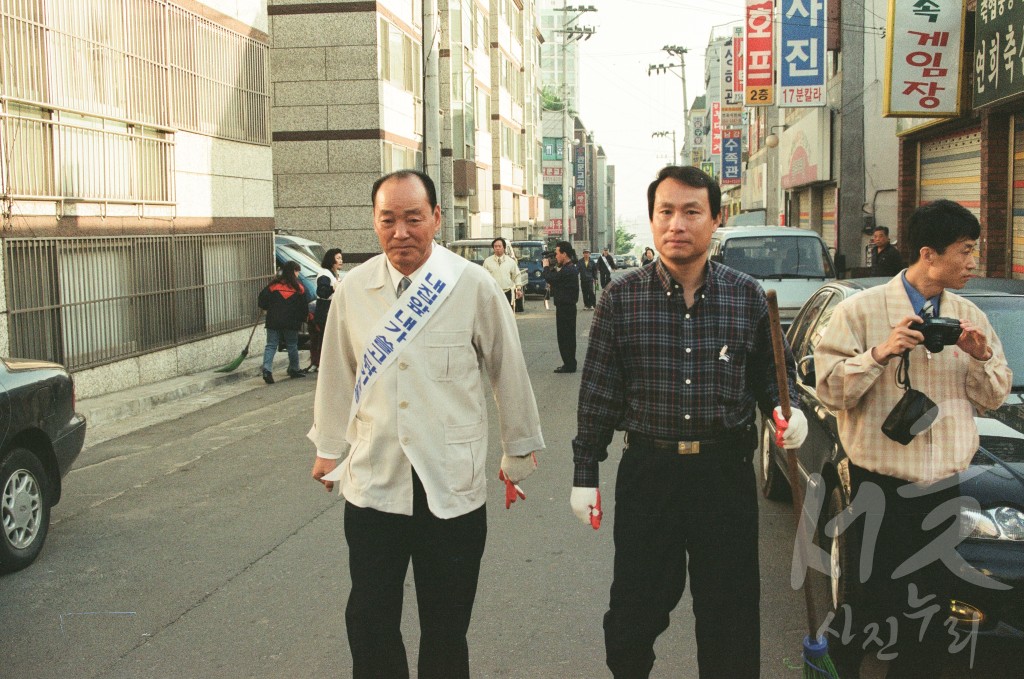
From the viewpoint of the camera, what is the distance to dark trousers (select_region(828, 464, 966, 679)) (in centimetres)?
376

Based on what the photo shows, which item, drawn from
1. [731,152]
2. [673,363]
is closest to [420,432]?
[673,363]

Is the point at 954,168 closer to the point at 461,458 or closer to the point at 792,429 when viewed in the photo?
the point at 792,429

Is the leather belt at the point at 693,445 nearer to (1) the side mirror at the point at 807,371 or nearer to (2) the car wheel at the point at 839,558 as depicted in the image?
(2) the car wheel at the point at 839,558

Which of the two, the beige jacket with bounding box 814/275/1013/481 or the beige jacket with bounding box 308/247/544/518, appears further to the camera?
the beige jacket with bounding box 814/275/1013/481

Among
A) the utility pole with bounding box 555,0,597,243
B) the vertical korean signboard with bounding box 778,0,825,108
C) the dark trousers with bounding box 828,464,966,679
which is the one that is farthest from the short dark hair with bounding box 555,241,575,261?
the utility pole with bounding box 555,0,597,243

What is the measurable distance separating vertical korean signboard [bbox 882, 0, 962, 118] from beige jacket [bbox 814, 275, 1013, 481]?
12.1 metres

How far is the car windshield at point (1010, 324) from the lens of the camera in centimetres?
543

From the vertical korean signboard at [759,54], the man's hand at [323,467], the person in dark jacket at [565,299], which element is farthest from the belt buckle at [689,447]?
the vertical korean signboard at [759,54]

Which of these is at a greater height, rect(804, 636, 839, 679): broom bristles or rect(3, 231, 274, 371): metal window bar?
rect(3, 231, 274, 371): metal window bar

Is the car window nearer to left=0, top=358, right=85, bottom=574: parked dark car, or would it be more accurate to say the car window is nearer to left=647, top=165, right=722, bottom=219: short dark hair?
left=647, top=165, right=722, bottom=219: short dark hair

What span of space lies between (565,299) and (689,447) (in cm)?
1156

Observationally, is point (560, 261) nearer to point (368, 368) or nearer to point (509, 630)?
point (509, 630)

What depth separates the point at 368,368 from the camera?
363 centimetres

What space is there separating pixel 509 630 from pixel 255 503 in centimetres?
321
